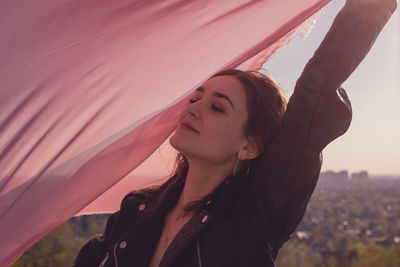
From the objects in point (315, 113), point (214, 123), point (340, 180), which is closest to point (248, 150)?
point (214, 123)

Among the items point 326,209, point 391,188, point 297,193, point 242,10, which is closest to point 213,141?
point 297,193

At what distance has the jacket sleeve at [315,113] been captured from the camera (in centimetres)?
139

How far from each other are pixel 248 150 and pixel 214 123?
20 cm

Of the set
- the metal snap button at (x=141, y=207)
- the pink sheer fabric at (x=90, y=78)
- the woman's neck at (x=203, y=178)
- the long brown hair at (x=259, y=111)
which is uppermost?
the pink sheer fabric at (x=90, y=78)

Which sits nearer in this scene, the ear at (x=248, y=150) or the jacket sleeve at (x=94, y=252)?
the ear at (x=248, y=150)

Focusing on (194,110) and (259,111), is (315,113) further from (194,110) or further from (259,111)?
(194,110)

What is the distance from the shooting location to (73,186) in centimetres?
156

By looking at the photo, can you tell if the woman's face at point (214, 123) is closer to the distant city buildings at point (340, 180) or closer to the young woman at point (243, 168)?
the young woman at point (243, 168)

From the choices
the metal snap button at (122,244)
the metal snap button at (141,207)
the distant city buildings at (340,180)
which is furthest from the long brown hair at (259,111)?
the distant city buildings at (340,180)

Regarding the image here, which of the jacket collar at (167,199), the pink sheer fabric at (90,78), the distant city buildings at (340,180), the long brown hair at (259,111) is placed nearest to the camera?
the pink sheer fabric at (90,78)

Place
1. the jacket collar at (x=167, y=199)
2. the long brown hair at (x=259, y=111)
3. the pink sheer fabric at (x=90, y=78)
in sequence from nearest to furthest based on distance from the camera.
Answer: the pink sheer fabric at (x=90, y=78) → the jacket collar at (x=167, y=199) → the long brown hair at (x=259, y=111)

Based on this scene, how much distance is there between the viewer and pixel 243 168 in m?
1.72

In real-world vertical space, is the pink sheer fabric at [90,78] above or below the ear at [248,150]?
above

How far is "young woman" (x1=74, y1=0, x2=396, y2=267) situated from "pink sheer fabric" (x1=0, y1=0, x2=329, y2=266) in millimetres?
168
